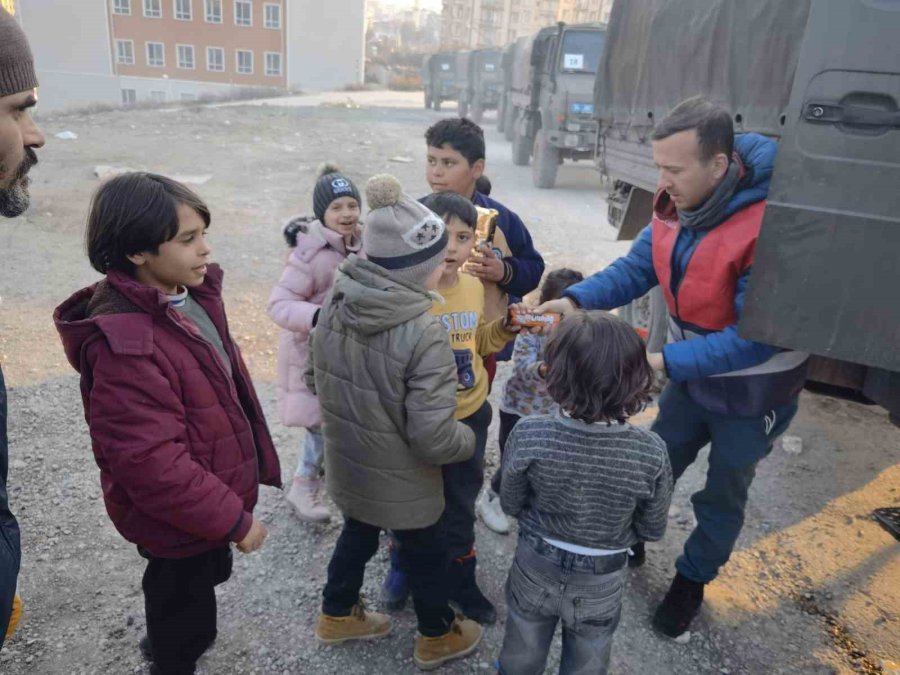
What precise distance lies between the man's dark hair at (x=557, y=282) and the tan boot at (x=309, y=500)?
51.5 inches

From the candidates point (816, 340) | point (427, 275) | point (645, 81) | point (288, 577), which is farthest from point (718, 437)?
point (645, 81)

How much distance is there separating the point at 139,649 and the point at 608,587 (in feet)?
5.20

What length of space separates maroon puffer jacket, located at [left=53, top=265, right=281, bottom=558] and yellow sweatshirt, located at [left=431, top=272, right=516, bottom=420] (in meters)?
0.69

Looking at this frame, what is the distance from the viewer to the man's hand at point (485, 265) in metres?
2.45

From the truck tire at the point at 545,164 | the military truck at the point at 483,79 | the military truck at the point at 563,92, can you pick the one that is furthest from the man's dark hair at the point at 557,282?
the military truck at the point at 483,79

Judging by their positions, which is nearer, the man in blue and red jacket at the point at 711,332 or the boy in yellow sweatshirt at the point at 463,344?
the man in blue and red jacket at the point at 711,332

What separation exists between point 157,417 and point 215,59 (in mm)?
44858

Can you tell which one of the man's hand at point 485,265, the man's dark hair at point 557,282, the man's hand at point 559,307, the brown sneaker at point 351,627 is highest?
the man's hand at point 485,265

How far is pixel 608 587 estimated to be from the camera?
5.98ft

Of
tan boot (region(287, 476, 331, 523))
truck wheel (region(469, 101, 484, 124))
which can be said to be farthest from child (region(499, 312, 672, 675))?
truck wheel (region(469, 101, 484, 124))

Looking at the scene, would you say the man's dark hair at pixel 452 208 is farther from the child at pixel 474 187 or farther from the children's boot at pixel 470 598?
the children's boot at pixel 470 598

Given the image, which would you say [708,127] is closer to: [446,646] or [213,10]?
[446,646]

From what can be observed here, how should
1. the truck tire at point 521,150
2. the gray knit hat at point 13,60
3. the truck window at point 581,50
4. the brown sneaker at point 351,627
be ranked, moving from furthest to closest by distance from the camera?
1. the truck tire at point 521,150
2. the truck window at point 581,50
3. the brown sneaker at point 351,627
4. the gray knit hat at point 13,60

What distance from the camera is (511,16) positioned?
192 ft
